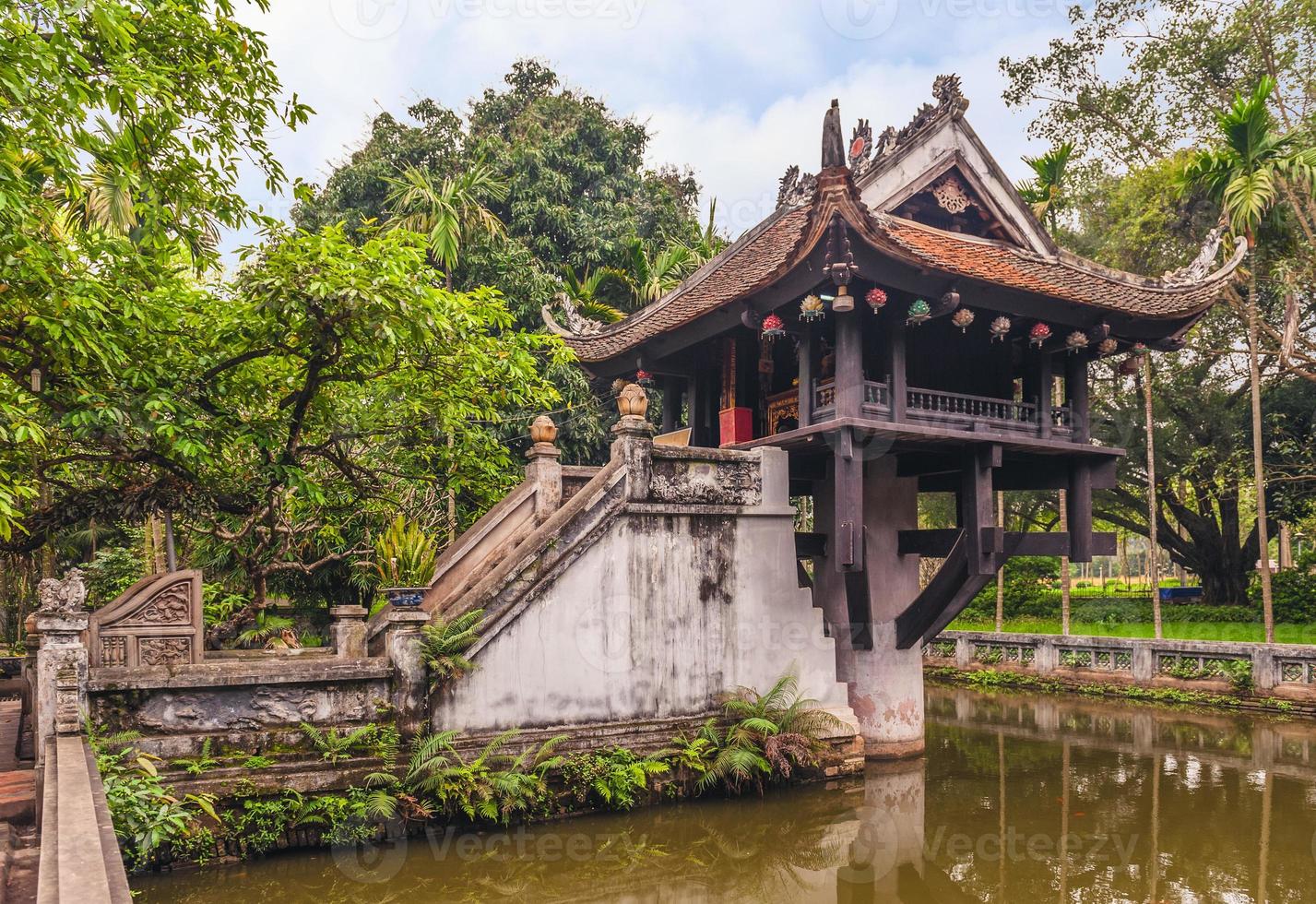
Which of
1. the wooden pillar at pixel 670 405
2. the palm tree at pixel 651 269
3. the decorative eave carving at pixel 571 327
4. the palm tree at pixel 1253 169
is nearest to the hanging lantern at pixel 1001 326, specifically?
the wooden pillar at pixel 670 405

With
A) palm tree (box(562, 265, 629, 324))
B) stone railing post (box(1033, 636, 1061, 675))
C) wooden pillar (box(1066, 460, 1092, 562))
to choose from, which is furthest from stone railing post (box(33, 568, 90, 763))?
stone railing post (box(1033, 636, 1061, 675))

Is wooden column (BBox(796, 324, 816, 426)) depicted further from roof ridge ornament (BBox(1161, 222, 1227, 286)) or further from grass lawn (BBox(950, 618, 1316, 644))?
grass lawn (BBox(950, 618, 1316, 644))

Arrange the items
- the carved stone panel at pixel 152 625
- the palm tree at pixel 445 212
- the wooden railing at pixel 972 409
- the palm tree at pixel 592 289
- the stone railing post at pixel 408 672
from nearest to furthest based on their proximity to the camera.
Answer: the carved stone panel at pixel 152 625, the stone railing post at pixel 408 672, the wooden railing at pixel 972 409, the palm tree at pixel 445 212, the palm tree at pixel 592 289

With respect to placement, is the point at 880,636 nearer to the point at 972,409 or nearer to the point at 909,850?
the point at 972,409

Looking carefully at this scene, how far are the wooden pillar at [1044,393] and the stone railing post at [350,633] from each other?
731cm

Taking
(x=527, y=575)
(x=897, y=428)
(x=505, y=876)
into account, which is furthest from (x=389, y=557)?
(x=897, y=428)

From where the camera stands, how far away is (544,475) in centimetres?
883

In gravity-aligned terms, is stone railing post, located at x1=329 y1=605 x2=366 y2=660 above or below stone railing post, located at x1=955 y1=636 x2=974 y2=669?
above

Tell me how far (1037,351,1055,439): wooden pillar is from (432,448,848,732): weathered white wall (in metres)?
2.98

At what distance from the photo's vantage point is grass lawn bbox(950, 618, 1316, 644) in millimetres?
17297

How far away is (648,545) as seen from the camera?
841cm

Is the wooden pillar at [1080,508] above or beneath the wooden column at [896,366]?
beneath

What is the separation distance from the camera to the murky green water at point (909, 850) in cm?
614

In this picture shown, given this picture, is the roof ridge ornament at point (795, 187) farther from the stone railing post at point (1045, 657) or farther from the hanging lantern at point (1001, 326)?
the stone railing post at point (1045, 657)
